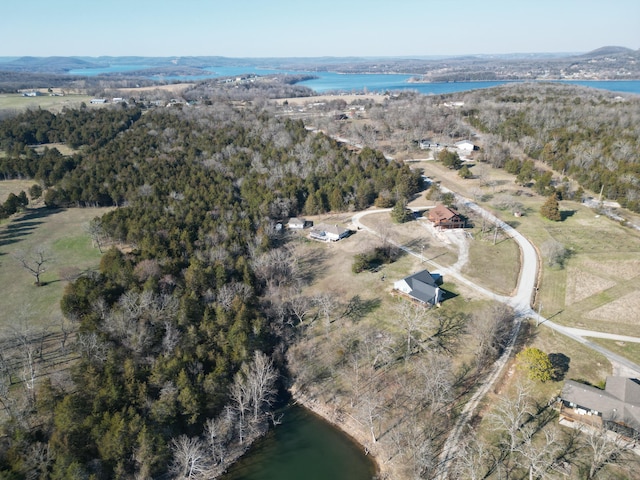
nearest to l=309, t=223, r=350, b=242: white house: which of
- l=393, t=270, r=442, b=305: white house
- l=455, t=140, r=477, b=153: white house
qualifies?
l=393, t=270, r=442, b=305: white house

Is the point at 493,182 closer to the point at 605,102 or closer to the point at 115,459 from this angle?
the point at 605,102

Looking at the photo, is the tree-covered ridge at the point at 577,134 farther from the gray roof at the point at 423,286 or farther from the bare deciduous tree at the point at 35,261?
the bare deciduous tree at the point at 35,261

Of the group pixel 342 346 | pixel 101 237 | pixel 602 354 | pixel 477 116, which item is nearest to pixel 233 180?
pixel 101 237

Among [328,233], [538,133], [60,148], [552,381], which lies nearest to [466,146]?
[538,133]

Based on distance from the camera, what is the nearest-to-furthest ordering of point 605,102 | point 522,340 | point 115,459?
point 115,459 → point 522,340 → point 605,102

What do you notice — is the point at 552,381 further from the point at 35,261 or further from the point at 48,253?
the point at 48,253

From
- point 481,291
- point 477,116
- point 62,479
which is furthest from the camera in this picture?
point 477,116

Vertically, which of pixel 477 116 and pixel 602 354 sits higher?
pixel 477 116
